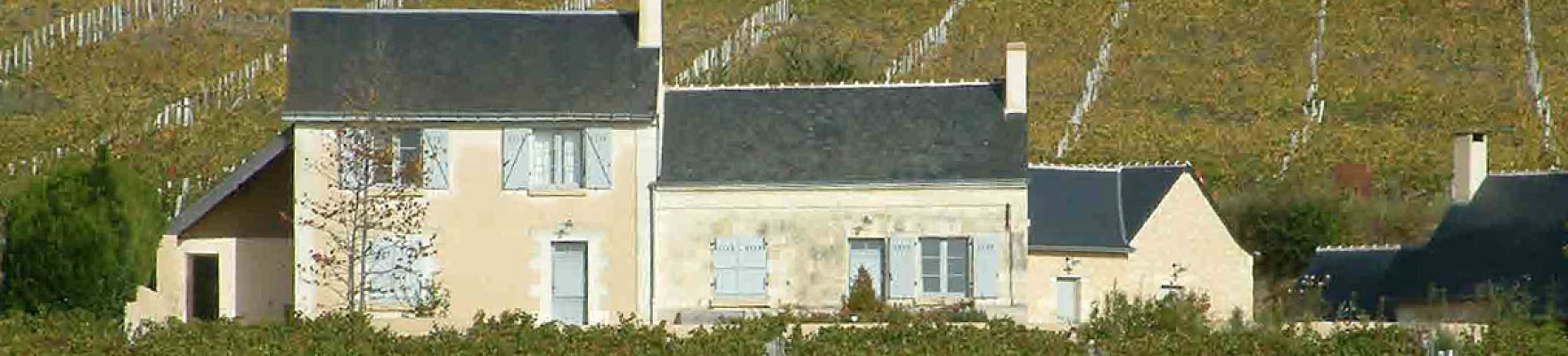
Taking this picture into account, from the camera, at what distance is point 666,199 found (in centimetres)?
3734

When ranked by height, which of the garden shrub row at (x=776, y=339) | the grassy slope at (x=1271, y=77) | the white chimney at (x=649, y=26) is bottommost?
the garden shrub row at (x=776, y=339)

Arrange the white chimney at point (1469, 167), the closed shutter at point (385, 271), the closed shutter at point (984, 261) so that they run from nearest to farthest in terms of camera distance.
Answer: the closed shutter at point (385, 271) → the closed shutter at point (984, 261) → the white chimney at point (1469, 167)

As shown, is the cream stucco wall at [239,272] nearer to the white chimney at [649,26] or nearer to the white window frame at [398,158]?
the white window frame at [398,158]

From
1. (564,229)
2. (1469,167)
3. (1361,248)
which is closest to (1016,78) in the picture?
(564,229)

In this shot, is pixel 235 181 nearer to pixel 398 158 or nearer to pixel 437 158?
pixel 398 158

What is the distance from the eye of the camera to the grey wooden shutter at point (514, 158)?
3731 centimetres

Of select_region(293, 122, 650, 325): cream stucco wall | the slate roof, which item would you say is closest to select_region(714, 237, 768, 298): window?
select_region(293, 122, 650, 325): cream stucco wall

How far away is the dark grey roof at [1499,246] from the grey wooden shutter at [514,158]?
12714 millimetres

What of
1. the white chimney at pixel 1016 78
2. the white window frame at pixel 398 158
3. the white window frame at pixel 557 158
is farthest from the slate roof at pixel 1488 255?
the white window frame at pixel 398 158

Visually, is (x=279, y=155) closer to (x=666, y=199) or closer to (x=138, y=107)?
(x=666, y=199)

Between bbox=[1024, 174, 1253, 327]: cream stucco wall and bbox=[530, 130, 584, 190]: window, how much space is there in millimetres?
6448

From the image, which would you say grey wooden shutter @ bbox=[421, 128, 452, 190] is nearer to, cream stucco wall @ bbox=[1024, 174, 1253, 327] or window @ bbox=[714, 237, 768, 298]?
window @ bbox=[714, 237, 768, 298]

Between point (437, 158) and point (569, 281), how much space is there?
224cm

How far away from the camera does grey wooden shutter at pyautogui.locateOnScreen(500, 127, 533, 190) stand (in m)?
37.3
